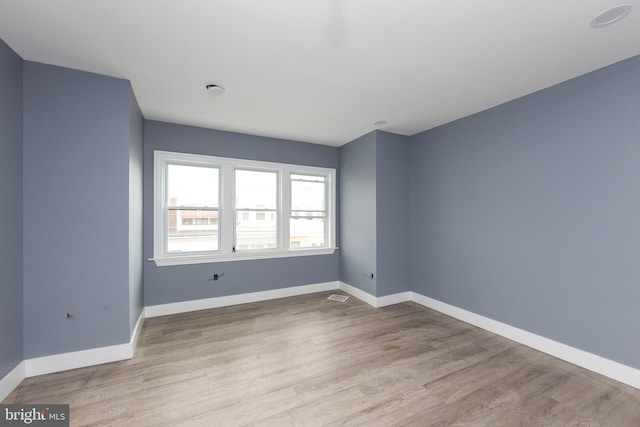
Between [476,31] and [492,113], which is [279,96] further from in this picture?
[492,113]

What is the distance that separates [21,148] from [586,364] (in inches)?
201

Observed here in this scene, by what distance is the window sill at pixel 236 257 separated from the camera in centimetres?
351

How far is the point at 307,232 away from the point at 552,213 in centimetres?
325

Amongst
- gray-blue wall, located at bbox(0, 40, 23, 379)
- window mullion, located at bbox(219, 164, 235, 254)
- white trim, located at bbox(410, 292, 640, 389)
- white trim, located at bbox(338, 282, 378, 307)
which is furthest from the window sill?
white trim, located at bbox(410, 292, 640, 389)

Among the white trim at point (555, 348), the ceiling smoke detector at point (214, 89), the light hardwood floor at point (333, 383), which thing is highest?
the ceiling smoke detector at point (214, 89)

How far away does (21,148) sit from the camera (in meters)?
2.11

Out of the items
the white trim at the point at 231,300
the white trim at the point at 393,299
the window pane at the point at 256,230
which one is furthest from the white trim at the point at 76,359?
the white trim at the point at 393,299

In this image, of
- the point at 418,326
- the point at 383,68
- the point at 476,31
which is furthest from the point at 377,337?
the point at 476,31

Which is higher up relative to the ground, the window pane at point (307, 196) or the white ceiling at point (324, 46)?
the white ceiling at point (324, 46)

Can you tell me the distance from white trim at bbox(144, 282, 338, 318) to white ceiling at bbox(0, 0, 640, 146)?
256 centimetres

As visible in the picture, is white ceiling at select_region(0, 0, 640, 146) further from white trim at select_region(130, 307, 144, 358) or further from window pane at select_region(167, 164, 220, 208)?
white trim at select_region(130, 307, 144, 358)

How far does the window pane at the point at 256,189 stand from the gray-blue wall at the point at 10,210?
2.27 m

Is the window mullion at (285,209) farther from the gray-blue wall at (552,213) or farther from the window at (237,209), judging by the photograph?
the gray-blue wall at (552,213)

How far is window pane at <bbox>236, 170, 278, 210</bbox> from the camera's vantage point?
160 inches
